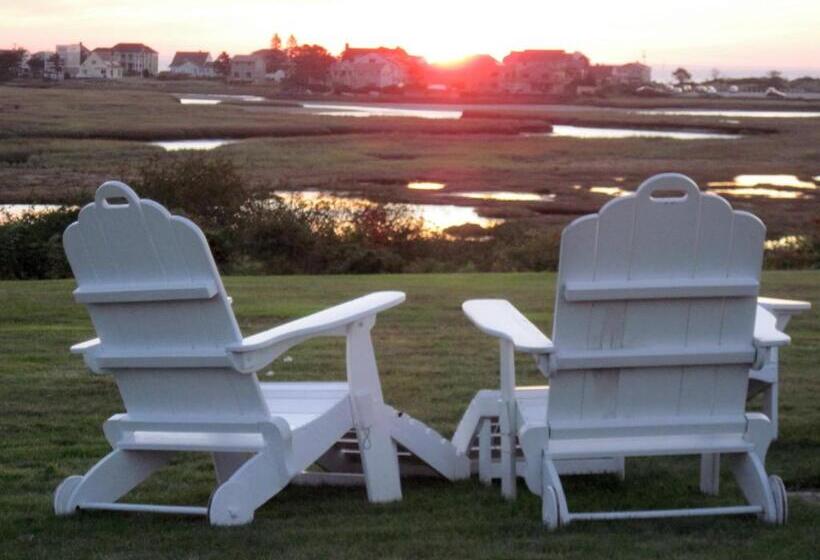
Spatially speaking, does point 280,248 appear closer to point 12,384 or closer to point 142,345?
point 12,384

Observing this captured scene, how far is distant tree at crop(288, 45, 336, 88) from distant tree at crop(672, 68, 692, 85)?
38.1 meters

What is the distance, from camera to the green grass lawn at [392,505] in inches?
157

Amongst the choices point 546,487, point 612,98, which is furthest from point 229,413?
point 612,98

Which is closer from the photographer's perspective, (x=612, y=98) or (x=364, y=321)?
(x=364, y=321)

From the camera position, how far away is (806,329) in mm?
9289

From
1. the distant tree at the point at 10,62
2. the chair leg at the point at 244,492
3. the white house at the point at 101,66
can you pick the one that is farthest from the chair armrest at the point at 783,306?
the white house at the point at 101,66

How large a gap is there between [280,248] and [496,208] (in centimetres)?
1204

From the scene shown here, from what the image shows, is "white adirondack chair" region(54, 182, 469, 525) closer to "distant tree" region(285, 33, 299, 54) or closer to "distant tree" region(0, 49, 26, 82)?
"distant tree" region(0, 49, 26, 82)

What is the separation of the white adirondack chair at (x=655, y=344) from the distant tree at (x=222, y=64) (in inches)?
3588

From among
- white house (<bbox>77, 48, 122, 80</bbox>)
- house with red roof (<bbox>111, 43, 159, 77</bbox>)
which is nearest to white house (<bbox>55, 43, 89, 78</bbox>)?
white house (<bbox>77, 48, 122, 80</bbox>)

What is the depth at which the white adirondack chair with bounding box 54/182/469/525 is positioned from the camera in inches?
165

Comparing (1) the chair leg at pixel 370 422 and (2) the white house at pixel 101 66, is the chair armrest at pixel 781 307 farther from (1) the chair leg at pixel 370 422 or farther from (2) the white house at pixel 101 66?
(2) the white house at pixel 101 66

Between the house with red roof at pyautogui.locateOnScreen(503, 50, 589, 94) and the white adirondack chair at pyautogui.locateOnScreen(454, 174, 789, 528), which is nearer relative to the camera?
the white adirondack chair at pyautogui.locateOnScreen(454, 174, 789, 528)

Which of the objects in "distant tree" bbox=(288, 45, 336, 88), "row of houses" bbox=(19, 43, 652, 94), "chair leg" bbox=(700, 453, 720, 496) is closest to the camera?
"chair leg" bbox=(700, 453, 720, 496)
